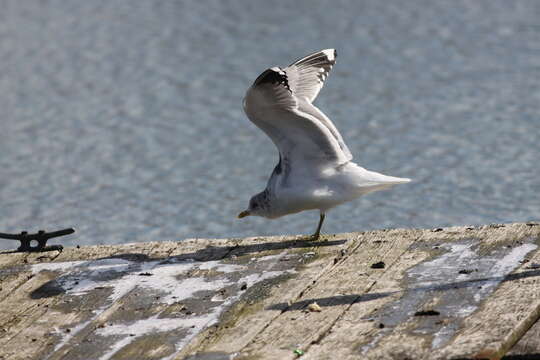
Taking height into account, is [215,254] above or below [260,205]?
below

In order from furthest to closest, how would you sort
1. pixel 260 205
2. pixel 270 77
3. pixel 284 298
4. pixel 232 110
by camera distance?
pixel 232 110 < pixel 260 205 < pixel 270 77 < pixel 284 298

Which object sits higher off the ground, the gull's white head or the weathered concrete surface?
the gull's white head

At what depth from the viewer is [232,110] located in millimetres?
12156

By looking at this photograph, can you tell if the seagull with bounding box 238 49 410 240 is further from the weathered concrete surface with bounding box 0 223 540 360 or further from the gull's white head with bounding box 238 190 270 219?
the weathered concrete surface with bounding box 0 223 540 360

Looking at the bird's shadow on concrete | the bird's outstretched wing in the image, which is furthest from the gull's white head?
the bird's shadow on concrete

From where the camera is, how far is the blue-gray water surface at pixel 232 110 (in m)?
9.45

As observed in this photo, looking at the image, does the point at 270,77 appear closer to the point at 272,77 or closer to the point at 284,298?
the point at 272,77

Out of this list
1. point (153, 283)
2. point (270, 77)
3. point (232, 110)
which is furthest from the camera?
point (232, 110)

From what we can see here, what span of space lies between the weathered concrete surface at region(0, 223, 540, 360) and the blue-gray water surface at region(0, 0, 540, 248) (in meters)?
3.13

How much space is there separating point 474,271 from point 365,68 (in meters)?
8.30

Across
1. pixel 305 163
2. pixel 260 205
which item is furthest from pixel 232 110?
pixel 305 163

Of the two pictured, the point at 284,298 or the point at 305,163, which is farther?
the point at 305,163

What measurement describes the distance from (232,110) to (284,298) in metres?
7.32

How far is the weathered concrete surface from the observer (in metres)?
4.36
